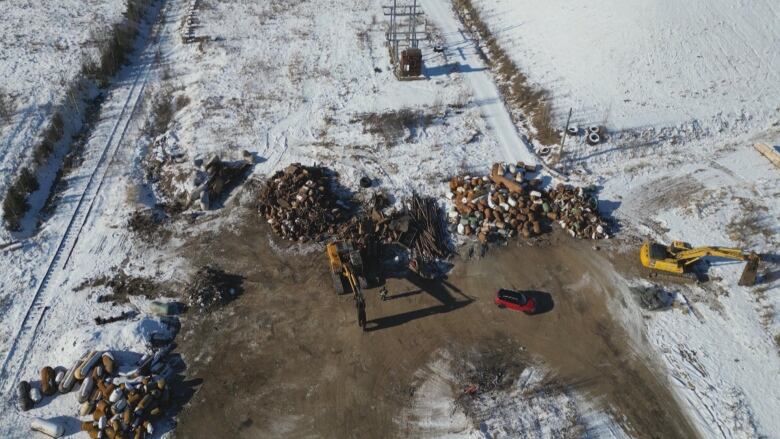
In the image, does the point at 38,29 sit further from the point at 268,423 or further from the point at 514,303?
the point at 514,303

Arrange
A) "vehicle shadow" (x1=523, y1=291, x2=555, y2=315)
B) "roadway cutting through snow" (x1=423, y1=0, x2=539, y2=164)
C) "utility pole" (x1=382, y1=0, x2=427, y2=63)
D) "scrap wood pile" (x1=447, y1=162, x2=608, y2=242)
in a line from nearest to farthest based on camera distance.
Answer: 1. "vehicle shadow" (x1=523, y1=291, x2=555, y2=315)
2. "scrap wood pile" (x1=447, y1=162, x2=608, y2=242)
3. "roadway cutting through snow" (x1=423, y1=0, x2=539, y2=164)
4. "utility pole" (x1=382, y1=0, x2=427, y2=63)

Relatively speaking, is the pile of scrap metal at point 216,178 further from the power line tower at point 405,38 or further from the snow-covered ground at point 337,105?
the power line tower at point 405,38

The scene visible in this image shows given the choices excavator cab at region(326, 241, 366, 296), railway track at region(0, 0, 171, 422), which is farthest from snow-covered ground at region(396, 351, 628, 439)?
railway track at region(0, 0, 171, 422)

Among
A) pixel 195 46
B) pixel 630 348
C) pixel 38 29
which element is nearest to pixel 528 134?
pixel 630 348

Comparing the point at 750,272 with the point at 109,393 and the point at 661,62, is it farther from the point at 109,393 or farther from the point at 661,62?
the point at 109,393

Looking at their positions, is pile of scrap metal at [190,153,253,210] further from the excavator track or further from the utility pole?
the excavator track

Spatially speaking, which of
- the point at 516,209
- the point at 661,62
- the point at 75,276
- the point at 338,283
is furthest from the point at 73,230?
the point at 661,62

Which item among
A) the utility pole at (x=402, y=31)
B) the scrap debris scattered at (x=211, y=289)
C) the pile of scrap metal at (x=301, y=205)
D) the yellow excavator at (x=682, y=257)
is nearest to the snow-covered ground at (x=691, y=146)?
the yellow excavator at (x=682, y=257)
